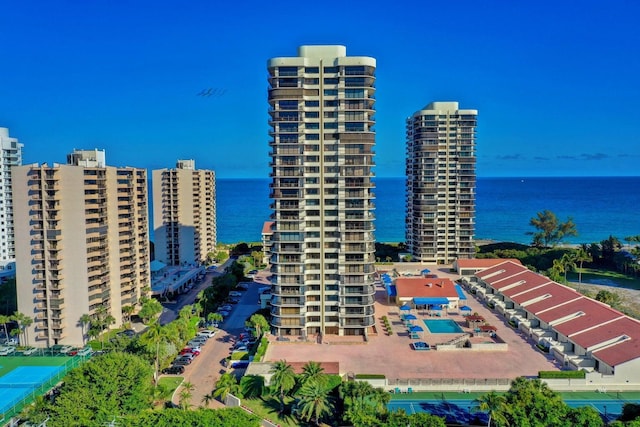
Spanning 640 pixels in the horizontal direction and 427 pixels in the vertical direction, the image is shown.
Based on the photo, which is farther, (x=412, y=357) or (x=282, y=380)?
(x=412, y=357)

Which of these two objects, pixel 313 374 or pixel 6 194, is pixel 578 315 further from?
pixel 6 194

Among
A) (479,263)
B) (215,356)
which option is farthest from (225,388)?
(479,263)

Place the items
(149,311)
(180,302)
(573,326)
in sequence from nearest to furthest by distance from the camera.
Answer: (573,326) → (149,311) → (180,302)

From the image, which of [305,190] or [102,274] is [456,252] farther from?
[102,274]

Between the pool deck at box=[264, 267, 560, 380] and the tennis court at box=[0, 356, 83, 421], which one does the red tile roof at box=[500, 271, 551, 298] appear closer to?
the pool deck at box=[264, 267, 560, 380]

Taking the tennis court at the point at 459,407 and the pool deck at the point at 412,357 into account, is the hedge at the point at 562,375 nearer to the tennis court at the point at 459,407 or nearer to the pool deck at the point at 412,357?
the pool deck at the point at 412,357

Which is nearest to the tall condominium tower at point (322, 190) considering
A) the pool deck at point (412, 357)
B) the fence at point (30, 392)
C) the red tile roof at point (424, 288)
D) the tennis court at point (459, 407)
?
the pool deck at point (412, 357)
